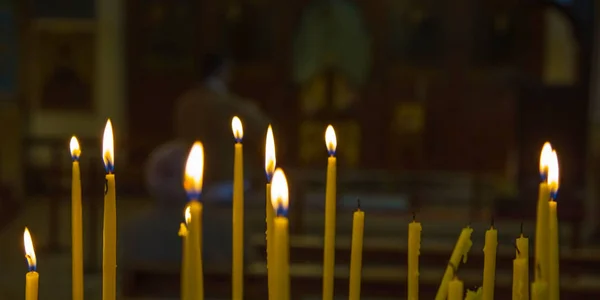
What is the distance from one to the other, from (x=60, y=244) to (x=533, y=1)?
3279 mm

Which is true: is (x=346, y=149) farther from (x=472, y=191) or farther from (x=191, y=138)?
(x=191, y=138)

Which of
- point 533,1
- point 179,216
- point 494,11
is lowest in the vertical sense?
point 179,216

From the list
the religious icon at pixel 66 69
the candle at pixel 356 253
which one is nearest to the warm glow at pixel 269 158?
the candle at pixel 356 253

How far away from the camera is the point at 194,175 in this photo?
73 cm

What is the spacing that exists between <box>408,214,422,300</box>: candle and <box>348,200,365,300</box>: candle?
45 mm

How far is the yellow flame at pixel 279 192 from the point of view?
2.27 feet

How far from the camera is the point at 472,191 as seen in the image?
642 centimetres

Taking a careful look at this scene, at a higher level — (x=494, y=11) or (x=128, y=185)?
(x=494, y=11)

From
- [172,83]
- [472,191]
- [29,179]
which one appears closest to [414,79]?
[472,191]

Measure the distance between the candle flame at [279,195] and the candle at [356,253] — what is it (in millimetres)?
68

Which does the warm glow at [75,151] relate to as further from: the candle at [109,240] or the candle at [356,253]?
the candle at [356,253]

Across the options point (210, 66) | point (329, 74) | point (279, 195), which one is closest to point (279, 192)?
point (279, 195)

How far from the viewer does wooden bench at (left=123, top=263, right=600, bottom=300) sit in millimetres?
1723

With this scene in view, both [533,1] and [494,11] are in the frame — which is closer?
[533,1]
